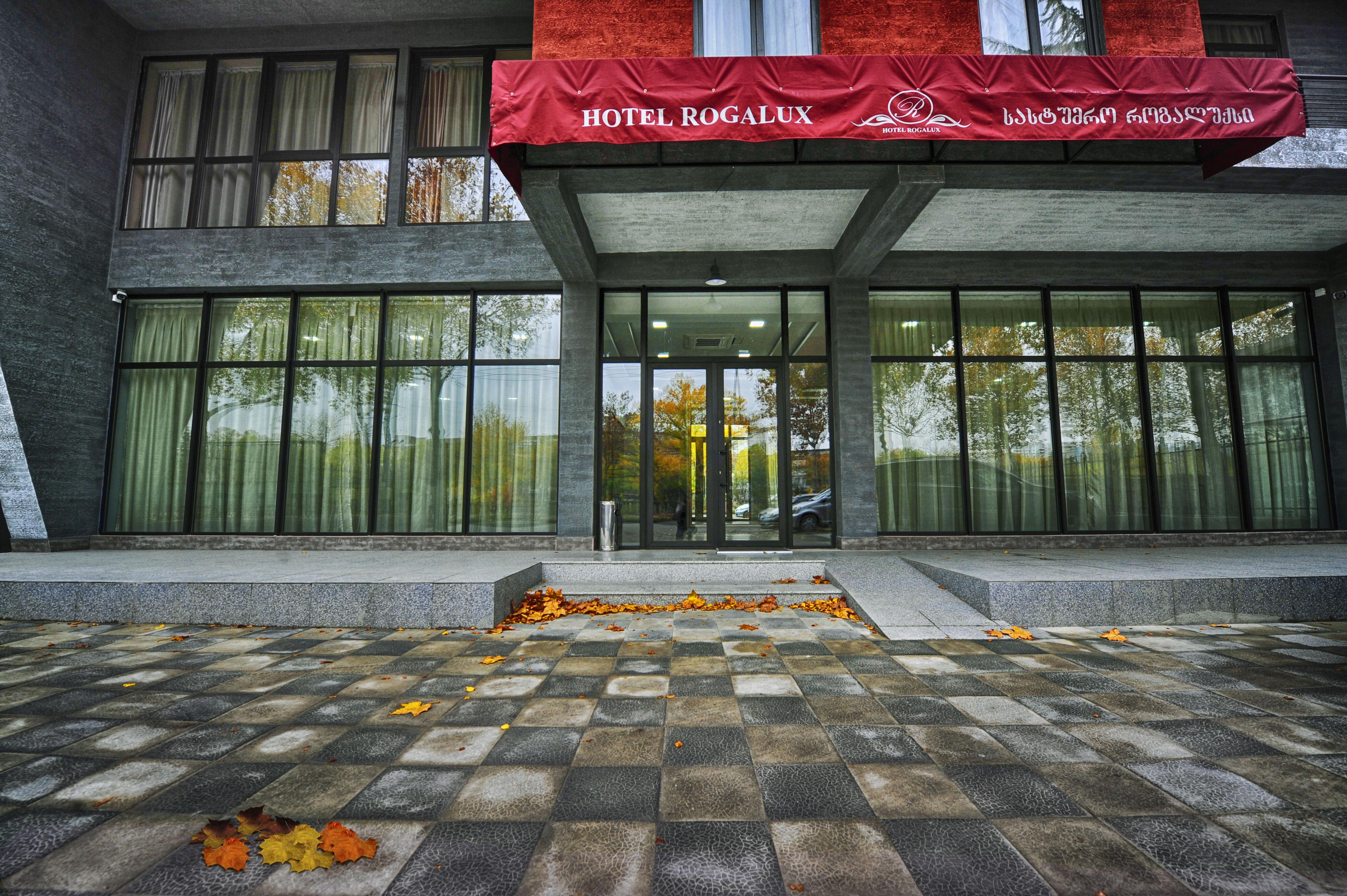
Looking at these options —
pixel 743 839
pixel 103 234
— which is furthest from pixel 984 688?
pixel 103 234

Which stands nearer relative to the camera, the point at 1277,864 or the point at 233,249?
the point at 1277,864

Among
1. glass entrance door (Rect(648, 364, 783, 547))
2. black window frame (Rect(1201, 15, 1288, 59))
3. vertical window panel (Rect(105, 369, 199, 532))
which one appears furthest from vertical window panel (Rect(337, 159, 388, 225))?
black window frame (Rect(1201, 15, 1288, 59))

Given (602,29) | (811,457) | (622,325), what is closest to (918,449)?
(811,457)

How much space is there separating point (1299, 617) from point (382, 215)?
42.7ft

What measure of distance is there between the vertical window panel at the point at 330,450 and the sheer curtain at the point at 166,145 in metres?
3.66

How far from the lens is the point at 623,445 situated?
961cm

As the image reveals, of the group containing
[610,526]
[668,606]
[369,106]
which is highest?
[369,106]

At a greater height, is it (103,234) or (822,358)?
(103,234)

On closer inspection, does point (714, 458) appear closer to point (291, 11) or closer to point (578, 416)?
point (578, 416)

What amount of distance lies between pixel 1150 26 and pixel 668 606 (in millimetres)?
8951

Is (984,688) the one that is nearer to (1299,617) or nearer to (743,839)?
(743,839)

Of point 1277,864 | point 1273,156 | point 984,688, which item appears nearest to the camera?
point 1277,864

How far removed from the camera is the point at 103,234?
9.65 meters

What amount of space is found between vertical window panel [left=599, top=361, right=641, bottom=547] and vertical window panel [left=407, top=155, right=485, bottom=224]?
353 cm
